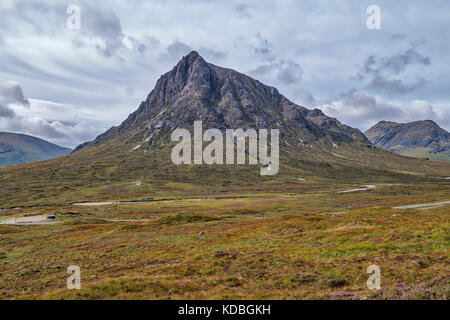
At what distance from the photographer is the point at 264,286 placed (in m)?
22.4

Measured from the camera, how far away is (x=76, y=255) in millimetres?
42812

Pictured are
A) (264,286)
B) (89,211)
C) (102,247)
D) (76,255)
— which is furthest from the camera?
(89,211)

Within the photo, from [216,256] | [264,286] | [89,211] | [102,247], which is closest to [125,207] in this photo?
[89,211]
